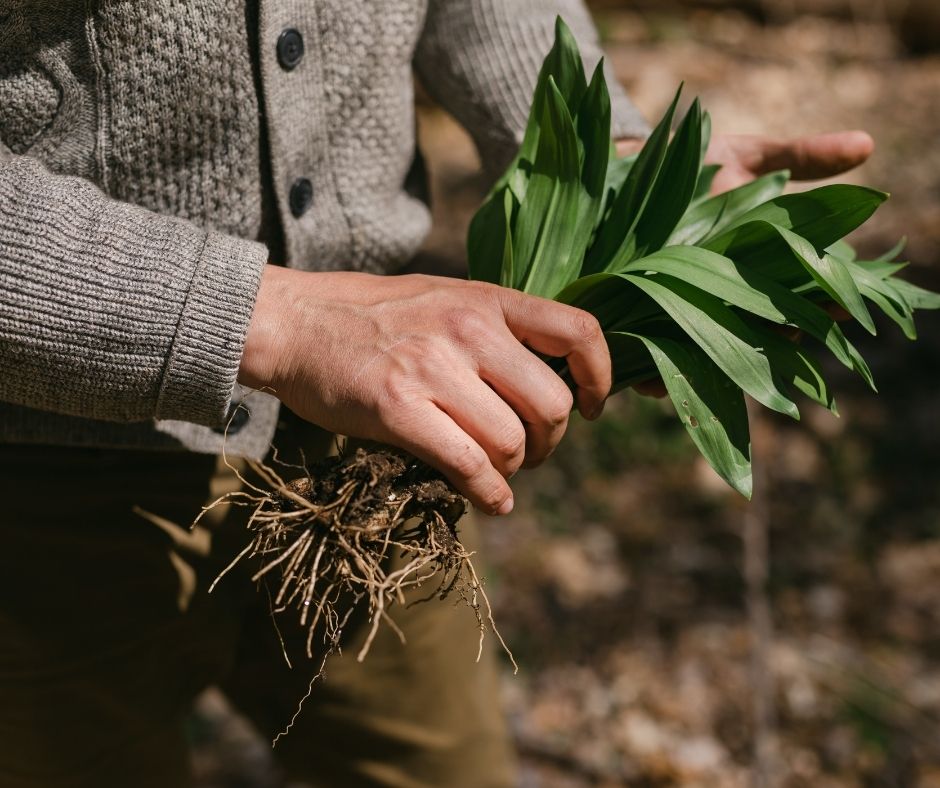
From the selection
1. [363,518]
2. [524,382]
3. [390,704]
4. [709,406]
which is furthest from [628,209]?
[390,704]

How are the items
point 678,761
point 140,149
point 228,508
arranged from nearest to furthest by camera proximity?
point 140,149 < point 228,508 < point 678,761

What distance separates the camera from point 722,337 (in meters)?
1.14

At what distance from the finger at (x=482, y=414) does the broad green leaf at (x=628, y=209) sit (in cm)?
40

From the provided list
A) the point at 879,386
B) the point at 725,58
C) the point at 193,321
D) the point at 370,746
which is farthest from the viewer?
the point at 725,58

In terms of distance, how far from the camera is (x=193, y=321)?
3.12ft

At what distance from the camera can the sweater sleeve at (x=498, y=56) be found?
55.6 inches

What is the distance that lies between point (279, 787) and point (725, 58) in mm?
4068

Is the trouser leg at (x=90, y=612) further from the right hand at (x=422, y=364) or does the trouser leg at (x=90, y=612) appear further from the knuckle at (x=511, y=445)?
the knuckle at (x=511, y=445)

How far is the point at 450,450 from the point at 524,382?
11 cm

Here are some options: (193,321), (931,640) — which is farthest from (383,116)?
(931,640)

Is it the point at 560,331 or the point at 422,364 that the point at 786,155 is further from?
the point at 422,364

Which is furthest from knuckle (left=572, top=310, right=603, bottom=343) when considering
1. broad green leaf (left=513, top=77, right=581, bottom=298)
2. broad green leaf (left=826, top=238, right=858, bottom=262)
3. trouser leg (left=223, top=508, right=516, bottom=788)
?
trouser leg (left=223, top=508, right=516, bottom=788)

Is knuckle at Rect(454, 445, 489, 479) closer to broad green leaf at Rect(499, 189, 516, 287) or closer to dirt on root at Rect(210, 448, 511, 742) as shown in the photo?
dirt on root at Rect(210, 448, 511, 742)

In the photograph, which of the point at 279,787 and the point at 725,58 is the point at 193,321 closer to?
the point at 279,787
